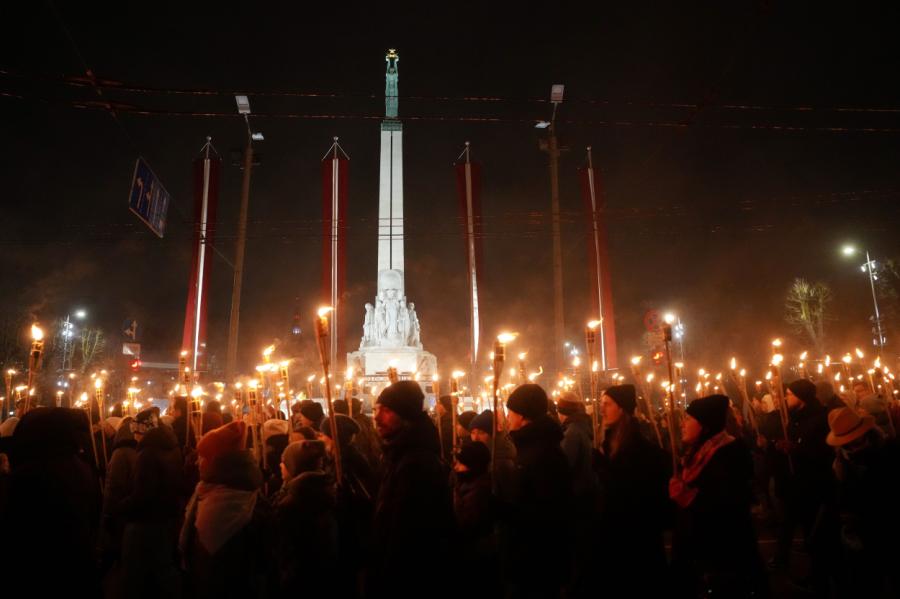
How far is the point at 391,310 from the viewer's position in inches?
1238

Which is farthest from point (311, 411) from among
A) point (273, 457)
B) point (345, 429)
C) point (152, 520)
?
point (152, 520)

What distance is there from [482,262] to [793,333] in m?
28.5

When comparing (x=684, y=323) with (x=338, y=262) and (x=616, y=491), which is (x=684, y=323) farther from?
(x=616, y=491)

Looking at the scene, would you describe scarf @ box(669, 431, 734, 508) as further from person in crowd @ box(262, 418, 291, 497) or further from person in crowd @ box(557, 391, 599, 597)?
person in crowd @ box(262, 418, 291, 497)

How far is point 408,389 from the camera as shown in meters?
3.35

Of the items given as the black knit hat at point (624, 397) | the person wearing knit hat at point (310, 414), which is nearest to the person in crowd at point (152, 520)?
the person wearing knit hat at point (310, 414)

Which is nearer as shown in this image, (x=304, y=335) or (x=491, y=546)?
(x=491, y=546)

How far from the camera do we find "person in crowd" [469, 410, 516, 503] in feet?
15.3

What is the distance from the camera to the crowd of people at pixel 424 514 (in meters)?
3.12

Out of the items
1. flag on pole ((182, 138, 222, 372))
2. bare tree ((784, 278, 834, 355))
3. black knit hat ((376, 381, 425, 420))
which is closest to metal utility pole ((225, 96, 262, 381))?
flag on pole ((182, 138, 222, 372))

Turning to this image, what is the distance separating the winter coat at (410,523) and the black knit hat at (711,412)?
85.2 inches

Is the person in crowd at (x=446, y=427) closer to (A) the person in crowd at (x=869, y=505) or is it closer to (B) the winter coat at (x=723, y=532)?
(B) the winter coat at (x=723, y=532)

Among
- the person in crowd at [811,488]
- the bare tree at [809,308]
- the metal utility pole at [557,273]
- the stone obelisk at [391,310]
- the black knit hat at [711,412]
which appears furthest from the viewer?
the bare tree at [809,308]

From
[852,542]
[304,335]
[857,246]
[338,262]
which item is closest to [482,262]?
[338,262]
